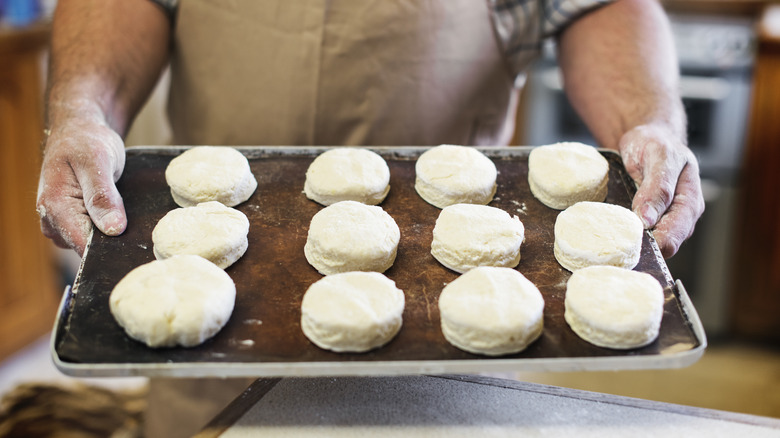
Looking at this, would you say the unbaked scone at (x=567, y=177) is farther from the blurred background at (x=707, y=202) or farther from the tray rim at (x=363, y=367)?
the blurred background at (x=707, y=202)

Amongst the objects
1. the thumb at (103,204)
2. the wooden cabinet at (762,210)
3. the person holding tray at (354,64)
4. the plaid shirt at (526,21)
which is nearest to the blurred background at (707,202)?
the wooden cabinet at (762,210)

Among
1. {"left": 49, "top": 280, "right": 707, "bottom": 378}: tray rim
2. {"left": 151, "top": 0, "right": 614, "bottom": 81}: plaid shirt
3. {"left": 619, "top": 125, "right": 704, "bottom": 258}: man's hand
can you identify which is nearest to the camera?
{"left": 49, "top": 280, "right": 707, "bottom": 378}: tray rim

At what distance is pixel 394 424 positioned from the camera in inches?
52.6

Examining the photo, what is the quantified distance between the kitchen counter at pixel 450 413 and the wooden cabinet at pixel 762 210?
2561 millimetres

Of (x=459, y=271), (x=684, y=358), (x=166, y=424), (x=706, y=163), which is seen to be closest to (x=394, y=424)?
(x=459, y=271)

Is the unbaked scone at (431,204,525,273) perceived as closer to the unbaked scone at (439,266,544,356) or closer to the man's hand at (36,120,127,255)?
the unbaked scone at (439,266,544,356)

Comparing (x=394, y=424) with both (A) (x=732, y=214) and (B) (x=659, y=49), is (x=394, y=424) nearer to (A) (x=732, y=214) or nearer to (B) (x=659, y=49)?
(B) (x=659, y=49)

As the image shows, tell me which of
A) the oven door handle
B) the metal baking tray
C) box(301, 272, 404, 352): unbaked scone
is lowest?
the oven door handle

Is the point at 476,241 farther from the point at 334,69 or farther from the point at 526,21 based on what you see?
the point at 526,21

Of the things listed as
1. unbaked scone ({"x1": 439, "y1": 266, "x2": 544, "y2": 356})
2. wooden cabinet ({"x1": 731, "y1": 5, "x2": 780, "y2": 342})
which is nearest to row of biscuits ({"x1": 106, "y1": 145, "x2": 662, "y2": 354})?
unbaked scone ({"x1": 439, "y1": 266, "x2": 544, "y2": 356})

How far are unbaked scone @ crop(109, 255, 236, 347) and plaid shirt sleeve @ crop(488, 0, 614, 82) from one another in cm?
127

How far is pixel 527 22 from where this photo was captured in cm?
225

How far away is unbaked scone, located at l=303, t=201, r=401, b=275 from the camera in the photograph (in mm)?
1511

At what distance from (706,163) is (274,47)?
255 centimetres
